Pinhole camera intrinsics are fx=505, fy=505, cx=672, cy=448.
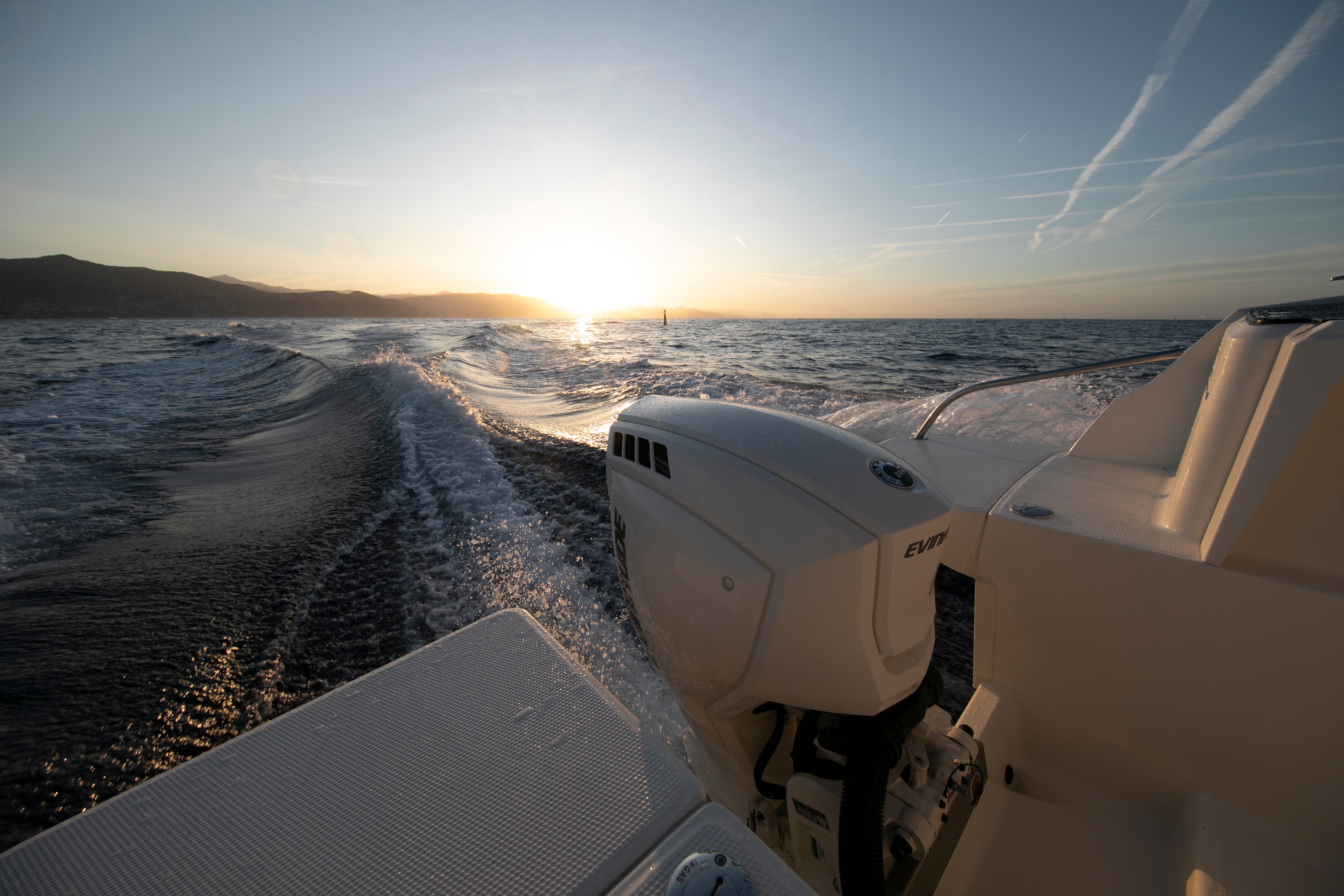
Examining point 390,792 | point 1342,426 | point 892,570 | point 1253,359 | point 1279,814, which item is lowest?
point 1279,814

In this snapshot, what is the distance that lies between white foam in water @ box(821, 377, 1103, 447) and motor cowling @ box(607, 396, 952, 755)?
272 cm

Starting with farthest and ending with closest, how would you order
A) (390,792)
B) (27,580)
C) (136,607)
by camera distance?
(27,580) → (136,607) → (390,792)

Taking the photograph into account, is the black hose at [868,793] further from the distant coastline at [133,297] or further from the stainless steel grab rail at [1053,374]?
the distant coastline at [133,297]

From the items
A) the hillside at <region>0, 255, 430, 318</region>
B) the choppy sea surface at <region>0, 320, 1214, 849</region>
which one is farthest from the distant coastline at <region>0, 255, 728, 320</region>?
the choppy sea surface at <region>0, 320, 1214, 849</region>

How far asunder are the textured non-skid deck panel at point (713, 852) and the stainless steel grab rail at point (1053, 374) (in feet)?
5.77

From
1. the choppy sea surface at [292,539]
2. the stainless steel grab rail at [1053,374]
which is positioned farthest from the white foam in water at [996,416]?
the stainless steel grab rail at [1053,374]

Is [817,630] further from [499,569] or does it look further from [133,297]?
[133,297]

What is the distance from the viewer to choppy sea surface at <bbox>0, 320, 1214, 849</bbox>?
1.65 meters

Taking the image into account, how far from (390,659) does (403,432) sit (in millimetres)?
3190

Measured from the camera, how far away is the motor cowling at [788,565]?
93 cm

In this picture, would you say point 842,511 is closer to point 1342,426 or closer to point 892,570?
point 892,570

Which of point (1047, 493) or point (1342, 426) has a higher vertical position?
point (1342, 426)

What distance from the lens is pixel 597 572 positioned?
2508 mm

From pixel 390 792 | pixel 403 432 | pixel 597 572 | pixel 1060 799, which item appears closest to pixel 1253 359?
pixel 1060 799
